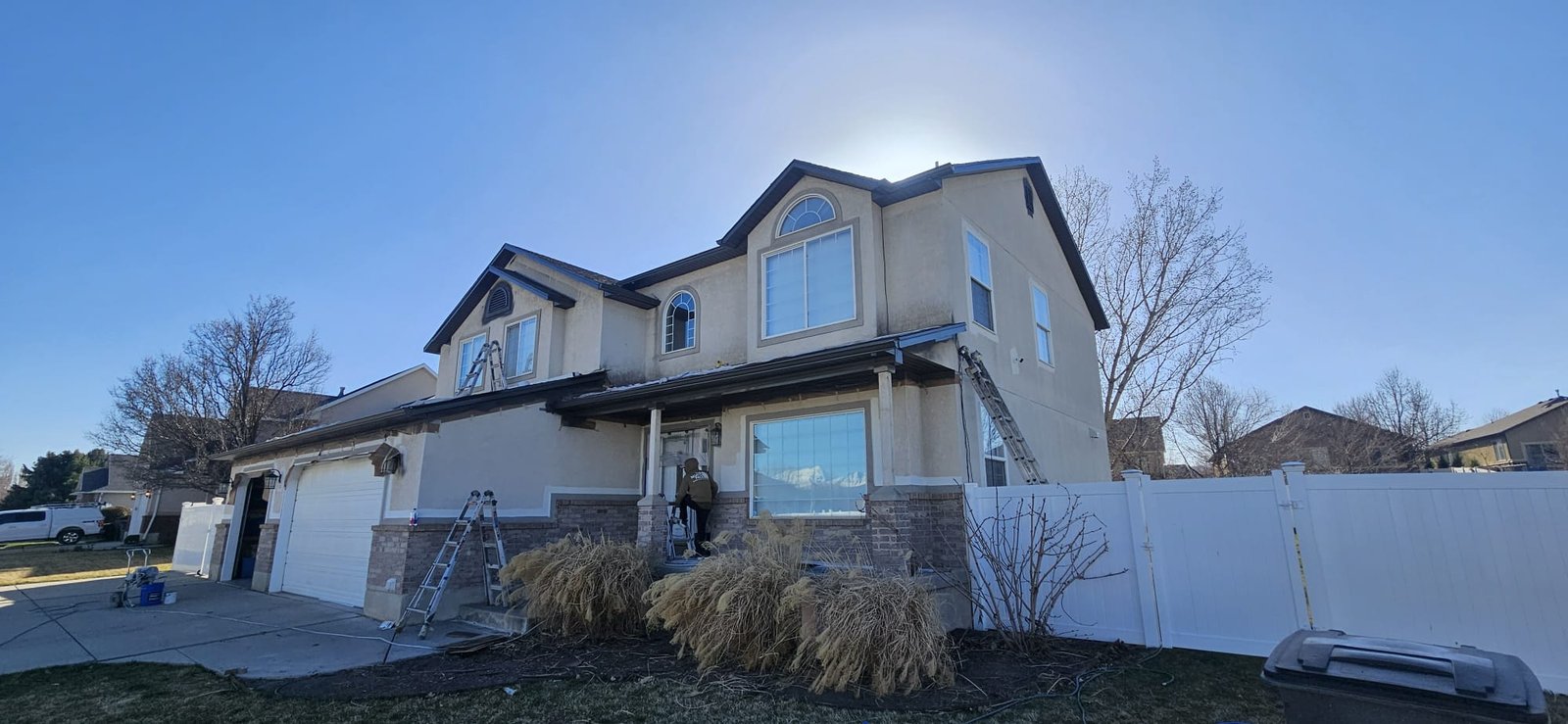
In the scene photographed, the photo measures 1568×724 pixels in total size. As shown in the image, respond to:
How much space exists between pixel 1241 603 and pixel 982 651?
8.66ft

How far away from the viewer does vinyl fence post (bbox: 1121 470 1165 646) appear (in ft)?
24.2

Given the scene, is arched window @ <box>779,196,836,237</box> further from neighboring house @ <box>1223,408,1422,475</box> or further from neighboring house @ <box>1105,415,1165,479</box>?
neighboring house @ <box>1223,408,1422,475</box>

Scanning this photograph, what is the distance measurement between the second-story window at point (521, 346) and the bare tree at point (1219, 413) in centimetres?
3010

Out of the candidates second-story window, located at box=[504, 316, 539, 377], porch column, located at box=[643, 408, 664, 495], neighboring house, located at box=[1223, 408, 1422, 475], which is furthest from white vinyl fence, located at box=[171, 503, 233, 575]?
neighboring house, located at box=[1223, 408, 1422, 475]

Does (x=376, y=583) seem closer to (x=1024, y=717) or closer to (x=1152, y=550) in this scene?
(x=1024, y=717)

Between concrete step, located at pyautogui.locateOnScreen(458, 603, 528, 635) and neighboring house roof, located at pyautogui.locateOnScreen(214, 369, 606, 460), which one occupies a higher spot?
neighboring house roof, located at pyautogui.locateOnScreen(214, 369, 606, 460)

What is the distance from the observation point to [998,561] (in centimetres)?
811

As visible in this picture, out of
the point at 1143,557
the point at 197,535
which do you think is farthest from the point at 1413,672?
the point at 197,535

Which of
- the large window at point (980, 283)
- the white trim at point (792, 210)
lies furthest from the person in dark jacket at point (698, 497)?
the large window at point (980, 283)

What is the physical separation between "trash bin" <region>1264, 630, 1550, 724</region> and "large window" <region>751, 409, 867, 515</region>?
688 cm

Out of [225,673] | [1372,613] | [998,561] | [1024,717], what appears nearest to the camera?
[1024,717]

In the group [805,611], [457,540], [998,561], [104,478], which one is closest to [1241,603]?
[998,561]

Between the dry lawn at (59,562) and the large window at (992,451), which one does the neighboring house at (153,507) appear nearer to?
the dry lawn at (59,562)

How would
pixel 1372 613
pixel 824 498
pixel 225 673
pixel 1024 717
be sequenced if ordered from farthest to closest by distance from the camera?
pixel 824 498, pixel 225 673, pixel 1372 613, pixel 1024 717
